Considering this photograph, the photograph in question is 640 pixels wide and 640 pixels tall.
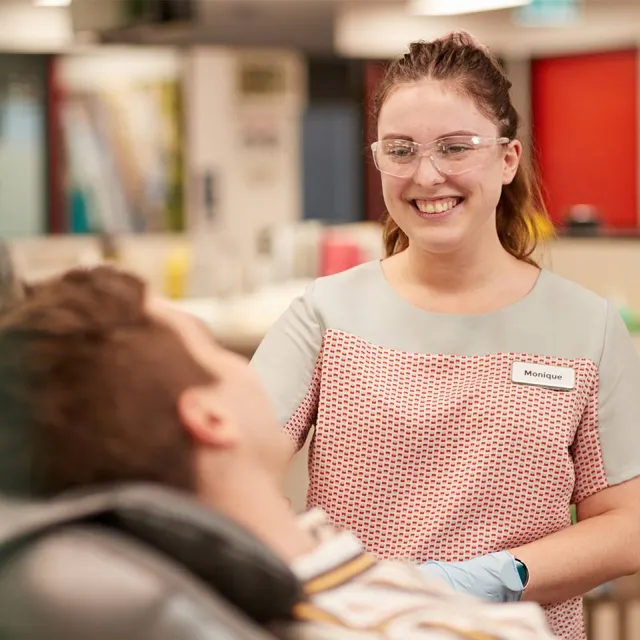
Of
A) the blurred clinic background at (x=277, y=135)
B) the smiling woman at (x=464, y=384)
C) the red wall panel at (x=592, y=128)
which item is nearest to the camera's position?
the smiling woman at (x=464, y=384)

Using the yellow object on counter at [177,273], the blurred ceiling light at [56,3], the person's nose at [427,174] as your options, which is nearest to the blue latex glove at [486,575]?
the person's nose at [427,174]

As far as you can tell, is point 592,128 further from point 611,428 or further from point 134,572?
point 134,572

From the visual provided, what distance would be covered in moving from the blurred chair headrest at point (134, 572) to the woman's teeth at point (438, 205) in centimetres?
81

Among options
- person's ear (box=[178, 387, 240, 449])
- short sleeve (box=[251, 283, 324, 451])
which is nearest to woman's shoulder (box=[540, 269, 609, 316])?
short sleeve (box=[251, 283, 324, 451])

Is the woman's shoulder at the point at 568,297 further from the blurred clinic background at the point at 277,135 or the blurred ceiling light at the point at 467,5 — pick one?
the blurred ceiling light at the point at 467,5

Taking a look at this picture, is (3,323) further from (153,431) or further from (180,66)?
(180,66)

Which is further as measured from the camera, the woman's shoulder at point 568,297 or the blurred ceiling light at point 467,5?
the blurred ceiling light at point 467,5

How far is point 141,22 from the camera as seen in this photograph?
3.22m

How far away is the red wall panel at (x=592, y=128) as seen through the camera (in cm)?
897

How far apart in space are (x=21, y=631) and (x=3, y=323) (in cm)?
27

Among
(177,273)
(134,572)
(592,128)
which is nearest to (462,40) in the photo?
(134,572)

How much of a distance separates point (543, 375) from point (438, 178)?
0.32 metres

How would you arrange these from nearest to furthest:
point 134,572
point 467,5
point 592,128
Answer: point 134,572
point 467,5
point 592,128

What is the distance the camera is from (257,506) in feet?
3.08
